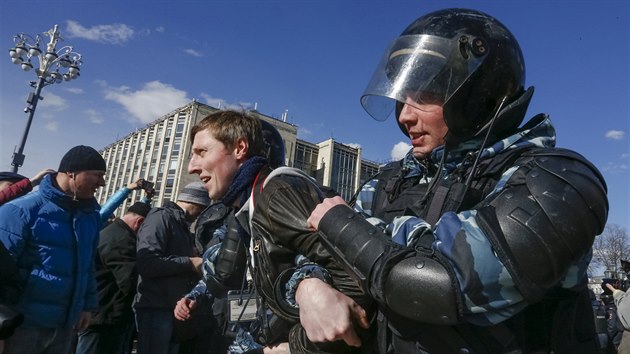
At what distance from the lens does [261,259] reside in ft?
5.85

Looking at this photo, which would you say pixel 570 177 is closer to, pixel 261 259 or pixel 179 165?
pixel 261 259

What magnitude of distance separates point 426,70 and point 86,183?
3.07 m

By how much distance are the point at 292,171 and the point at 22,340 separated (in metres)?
2.55

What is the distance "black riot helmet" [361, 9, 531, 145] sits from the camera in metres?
1.59

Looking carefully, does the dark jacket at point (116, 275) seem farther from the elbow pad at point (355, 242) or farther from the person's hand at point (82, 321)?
the elbow pad at point (355, 242)

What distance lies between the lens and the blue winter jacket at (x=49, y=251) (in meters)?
3.02

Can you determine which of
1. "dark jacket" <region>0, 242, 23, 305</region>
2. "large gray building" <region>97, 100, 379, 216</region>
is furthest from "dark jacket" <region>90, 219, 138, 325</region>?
"large gray building" <region>97, 100, 379, 216</region>

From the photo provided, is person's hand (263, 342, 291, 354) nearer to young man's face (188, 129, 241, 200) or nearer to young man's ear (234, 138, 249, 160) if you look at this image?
young man's face (188, 129, 241, 200)

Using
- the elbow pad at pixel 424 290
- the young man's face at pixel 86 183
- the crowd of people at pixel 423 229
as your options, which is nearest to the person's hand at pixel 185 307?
the crowd of people at pixel 423 229

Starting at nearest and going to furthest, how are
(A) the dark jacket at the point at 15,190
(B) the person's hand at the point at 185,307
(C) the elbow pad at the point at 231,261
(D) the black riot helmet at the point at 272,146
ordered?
1. (C) the elbow pad at the point at 231,261
2. (D) the black riot helmet at the point at 272,146
3. (B) the person's hand at the point at 185,307
4. (A) the dark jacket at the point at 15,190

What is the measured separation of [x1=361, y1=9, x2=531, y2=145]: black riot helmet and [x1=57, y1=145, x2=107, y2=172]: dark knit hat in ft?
9.51

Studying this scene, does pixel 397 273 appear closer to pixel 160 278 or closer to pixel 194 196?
pixel 160 278

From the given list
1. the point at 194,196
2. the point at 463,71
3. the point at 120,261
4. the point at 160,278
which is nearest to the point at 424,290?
the point at 463,71

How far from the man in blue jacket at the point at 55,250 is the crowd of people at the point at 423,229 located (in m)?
0.02
